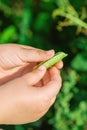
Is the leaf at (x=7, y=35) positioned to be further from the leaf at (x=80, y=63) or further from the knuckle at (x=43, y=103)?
the knuckle at (x=43, y=103)

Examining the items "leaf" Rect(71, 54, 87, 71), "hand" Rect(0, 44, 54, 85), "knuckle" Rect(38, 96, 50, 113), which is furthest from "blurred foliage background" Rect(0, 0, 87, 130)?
"knuckle" Rect(38, 96, 50, 113)

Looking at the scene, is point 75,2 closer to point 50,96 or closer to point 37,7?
point 37,7

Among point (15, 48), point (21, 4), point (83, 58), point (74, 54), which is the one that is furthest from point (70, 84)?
point (21, 4)

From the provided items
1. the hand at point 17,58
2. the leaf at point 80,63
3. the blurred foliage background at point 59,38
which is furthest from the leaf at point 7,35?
the hand at point 17,58

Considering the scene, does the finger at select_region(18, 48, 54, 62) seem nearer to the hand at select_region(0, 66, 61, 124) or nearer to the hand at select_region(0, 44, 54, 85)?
the hand at select_region(0, 44, 54, 85)

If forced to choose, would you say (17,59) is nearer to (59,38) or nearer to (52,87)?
(52,87)
